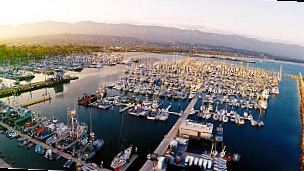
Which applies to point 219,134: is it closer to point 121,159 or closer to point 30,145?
point 121,159

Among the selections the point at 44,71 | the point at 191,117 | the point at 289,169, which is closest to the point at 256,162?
the point at 289,169

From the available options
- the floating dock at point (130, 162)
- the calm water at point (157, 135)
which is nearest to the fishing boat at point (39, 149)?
the calm water at point (157, 135)

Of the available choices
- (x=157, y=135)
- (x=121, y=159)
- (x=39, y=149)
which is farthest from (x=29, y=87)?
(x=121, y=159)

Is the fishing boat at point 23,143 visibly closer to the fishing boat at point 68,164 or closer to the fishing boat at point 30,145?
the fishing boat at point 30,145

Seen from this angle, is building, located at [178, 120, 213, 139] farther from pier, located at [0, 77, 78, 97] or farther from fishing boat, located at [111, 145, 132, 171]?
pier, located at [0, 77, 78, 97]

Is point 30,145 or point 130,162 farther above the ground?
point 30,145

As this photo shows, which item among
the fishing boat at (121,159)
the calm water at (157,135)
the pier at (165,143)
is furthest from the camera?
the calm water at (157,135)

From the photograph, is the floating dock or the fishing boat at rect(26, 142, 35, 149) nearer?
the floating dock

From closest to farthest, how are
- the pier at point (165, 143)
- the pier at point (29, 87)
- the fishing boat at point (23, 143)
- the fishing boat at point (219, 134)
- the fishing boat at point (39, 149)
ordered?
the pier at point (165, 143) < the fishing boat at point (39, 149) < the fishing boat at point (23, 143) < the fishing boat at point (219, 134) < the pier at point (29, 87)

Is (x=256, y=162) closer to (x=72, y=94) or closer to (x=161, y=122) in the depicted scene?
(x=161, y=122)

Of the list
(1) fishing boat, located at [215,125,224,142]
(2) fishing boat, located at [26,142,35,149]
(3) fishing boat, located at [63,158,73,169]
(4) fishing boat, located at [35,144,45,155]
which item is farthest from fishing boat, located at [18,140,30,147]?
(1) fishing boat, located at [215,125,224,142]
